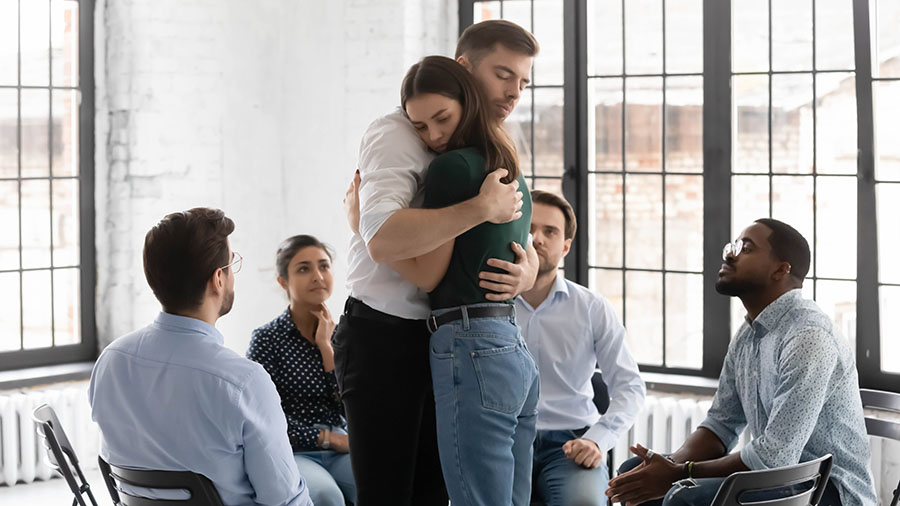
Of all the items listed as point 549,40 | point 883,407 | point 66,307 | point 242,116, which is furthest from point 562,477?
point 66,307

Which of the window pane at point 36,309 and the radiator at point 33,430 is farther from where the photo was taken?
the window pane at point 36,309

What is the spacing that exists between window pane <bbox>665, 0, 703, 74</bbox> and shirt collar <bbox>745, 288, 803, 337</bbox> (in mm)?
1896

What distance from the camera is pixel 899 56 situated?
14.4ft

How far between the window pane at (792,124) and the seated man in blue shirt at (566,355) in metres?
1.46

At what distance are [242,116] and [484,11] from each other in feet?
4.48

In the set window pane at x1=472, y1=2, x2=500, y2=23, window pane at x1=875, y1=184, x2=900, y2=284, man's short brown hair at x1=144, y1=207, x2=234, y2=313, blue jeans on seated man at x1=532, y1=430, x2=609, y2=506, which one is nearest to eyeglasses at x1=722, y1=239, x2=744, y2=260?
blue jeans on seated man at x1=532, y1=430, x2=609, y2=506

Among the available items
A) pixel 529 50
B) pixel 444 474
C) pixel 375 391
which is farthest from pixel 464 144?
pixel 444 474

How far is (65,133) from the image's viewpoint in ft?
→ 17.0

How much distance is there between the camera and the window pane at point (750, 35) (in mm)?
4652

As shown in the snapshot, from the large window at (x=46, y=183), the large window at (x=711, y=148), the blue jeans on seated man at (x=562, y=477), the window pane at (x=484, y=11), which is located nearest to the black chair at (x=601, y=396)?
the blue jeans on seated man at (x=562, y=477)

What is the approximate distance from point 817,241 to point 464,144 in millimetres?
2853

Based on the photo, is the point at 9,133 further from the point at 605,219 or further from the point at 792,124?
the point at 792,124

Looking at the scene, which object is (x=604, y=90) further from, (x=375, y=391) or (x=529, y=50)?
(x=375, y=391)

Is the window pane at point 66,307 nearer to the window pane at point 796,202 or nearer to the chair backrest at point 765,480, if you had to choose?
the window pane at point 796,202
